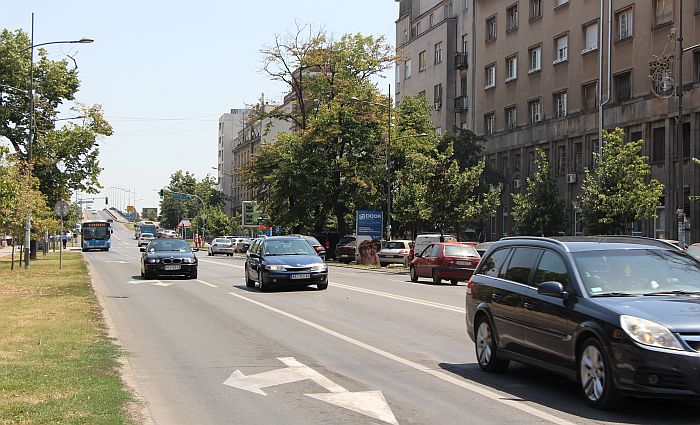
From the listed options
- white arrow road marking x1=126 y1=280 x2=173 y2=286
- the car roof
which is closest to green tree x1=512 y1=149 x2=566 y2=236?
white arrow road marking x1=126 y1=280 x2=173 y2=286

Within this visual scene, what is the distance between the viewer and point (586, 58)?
150 ft

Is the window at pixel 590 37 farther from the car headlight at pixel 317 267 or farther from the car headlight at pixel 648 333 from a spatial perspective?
the car headlight at pixel 648 333

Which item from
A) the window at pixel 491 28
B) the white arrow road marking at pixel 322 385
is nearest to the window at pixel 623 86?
the window at pixel 491 28

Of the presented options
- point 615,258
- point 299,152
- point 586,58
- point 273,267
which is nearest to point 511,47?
point 586,58

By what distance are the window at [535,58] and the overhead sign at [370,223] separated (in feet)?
40.9

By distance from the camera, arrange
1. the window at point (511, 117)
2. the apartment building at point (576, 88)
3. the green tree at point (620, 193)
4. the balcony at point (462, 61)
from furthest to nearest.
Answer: the balcony at point (462, 61)
the window at point (511, 117)
the apartment building at point (576, 88)
the green tree at point (620, 193)

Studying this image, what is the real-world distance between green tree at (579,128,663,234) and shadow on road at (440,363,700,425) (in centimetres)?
2422

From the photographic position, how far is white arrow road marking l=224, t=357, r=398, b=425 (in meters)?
8.07

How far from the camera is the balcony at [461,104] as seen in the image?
63.0 metres

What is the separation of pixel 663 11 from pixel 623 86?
439cm

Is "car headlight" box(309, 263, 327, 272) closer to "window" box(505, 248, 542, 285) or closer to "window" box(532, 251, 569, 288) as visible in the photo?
"window" box(505, 248, 542, 285)

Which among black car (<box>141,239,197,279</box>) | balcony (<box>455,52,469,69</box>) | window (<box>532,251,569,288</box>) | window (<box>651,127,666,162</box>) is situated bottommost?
black car (<box>141,239,197,279</box>)

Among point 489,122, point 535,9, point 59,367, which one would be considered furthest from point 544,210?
point 59,367

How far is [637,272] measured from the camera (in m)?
8.55
